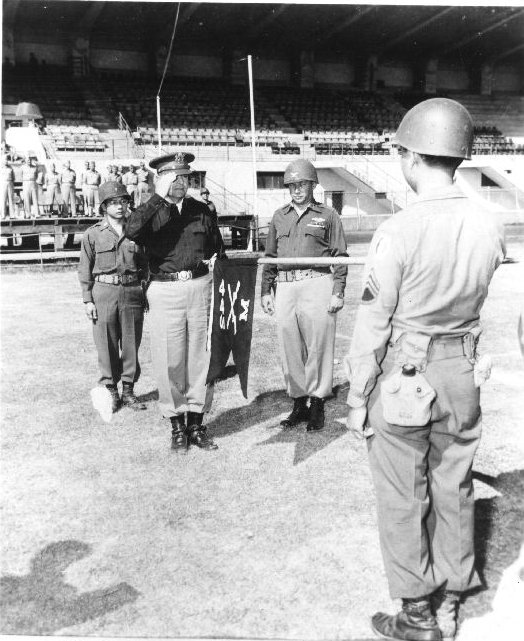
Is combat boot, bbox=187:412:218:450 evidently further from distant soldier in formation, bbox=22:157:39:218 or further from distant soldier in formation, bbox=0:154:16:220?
distant soldier in formation, bbox=22:157:39:218

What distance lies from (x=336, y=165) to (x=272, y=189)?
3451mm

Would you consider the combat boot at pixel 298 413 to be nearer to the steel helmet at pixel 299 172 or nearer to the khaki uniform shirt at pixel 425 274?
the steel helmet at pixel 299 172

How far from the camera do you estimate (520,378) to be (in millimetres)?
6043

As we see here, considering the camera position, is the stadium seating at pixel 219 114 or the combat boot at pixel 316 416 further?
the stadium seating at pixel 219 114

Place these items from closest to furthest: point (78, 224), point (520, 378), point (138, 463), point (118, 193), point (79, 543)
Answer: point (79, 543), point (138, 463), point (118, 193), point (520, 378), point (78, 224)

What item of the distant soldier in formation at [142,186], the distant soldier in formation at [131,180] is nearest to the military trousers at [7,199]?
the distant soldier in formation at [131,180]

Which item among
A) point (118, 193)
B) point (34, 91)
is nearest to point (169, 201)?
point (118, 193)

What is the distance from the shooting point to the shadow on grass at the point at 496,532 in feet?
8.71

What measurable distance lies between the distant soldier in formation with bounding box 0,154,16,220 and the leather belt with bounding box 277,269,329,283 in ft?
47.8

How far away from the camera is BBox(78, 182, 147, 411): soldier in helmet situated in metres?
5.61

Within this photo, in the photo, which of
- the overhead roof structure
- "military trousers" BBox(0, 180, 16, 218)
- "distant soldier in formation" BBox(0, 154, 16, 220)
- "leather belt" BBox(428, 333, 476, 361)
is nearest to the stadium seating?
the overhead roof structure

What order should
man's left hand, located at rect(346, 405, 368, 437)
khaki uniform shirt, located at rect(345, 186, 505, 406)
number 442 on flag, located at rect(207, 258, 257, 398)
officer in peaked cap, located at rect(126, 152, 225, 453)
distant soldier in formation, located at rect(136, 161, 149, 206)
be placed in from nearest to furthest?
khaki uniform shirt, located at rect(345, 186, 505, 406)
man's left hand, located at rect(346, 405, 368, 437)
number 442 on flag, located at rect(207, 258, 257, 398)
officer in peaked cap, located at rect(126, 152, 225, 453)
distant soldier in formation, located at rect(136, 161, 149, 206)

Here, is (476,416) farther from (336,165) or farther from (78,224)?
(336,165)

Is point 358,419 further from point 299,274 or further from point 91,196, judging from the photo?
point 91,196
